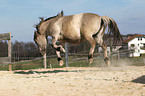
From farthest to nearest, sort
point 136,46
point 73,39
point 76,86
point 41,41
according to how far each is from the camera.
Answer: point 136,46 → point 41,41 → point 73,39 → point 76,86

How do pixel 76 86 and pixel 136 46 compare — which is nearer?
pixel 76 86

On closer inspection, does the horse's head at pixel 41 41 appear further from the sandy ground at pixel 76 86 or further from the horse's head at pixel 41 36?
the sandy ground at pixel 76 86

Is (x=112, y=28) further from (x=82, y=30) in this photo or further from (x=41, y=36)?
(x=41, y=36)

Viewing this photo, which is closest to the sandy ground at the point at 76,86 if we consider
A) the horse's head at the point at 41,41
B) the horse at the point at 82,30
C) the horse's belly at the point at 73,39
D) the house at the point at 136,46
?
the horse at the point at 82,30

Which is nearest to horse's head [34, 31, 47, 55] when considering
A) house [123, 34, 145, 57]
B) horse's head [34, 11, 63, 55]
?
horse's head [34, 11, 63, 55]

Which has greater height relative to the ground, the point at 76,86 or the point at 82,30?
the point at 82,30

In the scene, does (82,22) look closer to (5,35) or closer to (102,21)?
(102,21)

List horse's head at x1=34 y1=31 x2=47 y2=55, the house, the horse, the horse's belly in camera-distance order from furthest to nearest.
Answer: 1. the house
2. horse's head at x1=34 y1=31 x2=47 y2=55
3. the horse's belly
4. the horse

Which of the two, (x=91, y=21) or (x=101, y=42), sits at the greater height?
(x=91, y=21)

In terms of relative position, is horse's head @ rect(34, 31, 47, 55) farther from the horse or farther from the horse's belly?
the horse's belly

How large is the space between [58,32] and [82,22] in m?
1.06

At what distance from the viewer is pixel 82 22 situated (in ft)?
23.8

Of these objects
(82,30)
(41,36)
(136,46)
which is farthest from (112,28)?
(136,46)

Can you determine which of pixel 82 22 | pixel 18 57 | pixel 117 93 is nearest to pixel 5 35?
pixel 18 57
